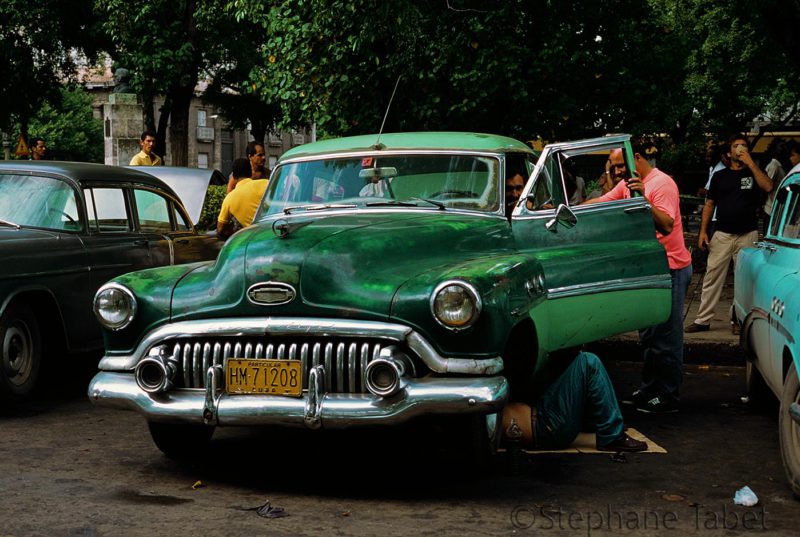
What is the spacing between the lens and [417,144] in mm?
7406

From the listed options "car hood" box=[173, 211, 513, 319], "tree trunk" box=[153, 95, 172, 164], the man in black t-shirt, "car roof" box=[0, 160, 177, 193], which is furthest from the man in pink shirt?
"tree trunk" box=[153, 95, 172, 164]

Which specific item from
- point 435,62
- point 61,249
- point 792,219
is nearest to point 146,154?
point 435,62

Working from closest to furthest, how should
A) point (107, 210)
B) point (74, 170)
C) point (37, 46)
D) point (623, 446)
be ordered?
point (623, 446) → point (74, 170) → point (107, 210) → point (37, 46)

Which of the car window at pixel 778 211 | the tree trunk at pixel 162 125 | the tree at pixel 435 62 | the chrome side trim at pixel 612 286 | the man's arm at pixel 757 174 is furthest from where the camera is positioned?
the tree trunk at pixel 162 125

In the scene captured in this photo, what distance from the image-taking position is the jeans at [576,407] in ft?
21.5

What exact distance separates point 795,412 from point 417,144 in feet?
9.88

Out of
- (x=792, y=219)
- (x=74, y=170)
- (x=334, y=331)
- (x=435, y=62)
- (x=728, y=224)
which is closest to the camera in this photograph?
(x=334, y=331)

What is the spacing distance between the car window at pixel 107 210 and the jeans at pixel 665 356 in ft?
13.9

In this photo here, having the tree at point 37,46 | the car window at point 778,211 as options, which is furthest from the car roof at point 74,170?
the tree at point 37,46

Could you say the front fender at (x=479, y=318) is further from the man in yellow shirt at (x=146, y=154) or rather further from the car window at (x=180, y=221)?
the man in yellow shirt at (x=146, y=154)

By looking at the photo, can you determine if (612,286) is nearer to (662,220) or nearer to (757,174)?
(662,220)

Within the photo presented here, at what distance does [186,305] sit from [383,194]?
1654 millimetres

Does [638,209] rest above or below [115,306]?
above

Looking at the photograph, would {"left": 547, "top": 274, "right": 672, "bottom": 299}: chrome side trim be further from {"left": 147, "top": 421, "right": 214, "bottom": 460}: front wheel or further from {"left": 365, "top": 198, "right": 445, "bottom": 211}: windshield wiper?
{"left": 147, "top": 421, "right": 214, "bottom": 460}: front wheel
